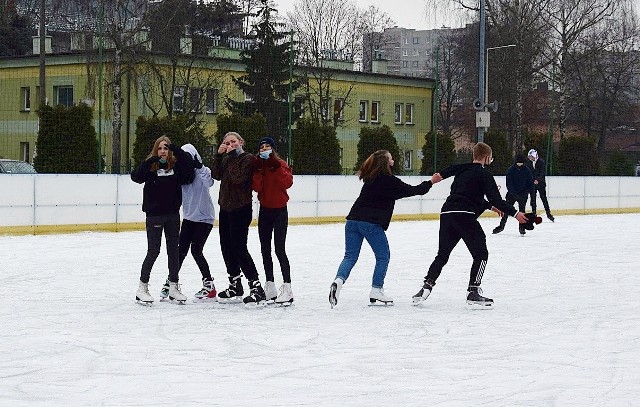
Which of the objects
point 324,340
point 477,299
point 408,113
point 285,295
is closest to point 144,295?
point 285,295


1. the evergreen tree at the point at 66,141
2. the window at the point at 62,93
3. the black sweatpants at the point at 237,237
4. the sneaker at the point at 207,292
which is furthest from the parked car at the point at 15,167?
the black sweatpants at the point at 237,237

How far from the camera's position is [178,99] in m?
29.8

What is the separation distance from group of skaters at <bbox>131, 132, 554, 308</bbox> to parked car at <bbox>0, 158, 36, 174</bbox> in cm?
980

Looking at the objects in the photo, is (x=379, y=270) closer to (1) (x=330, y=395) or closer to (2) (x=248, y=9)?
(1) (x=330, y=395)

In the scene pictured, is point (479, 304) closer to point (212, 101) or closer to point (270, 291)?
point (270, 291)

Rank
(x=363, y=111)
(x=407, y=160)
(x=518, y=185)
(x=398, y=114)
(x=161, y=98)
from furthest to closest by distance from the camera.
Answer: (x=161, y=98) → (x=363, y=111) → (x=398, y=114) → (x=407, y=160) → (x=518, y=185)

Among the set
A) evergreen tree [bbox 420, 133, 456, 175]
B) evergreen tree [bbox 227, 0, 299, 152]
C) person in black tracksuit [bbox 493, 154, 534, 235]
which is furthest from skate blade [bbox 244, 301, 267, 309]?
evergreen tree [bbox 420, 133, 456, 175]

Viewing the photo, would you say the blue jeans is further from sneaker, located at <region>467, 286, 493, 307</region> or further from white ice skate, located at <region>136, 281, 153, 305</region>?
white ice skate, located at <region>136, 281, 153, 305</region>

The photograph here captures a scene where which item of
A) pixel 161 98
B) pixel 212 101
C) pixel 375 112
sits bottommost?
pixel 375 112

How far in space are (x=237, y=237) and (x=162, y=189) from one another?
74 centimetres

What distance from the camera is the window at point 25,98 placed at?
21.9 m

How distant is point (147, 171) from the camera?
10.1 metres

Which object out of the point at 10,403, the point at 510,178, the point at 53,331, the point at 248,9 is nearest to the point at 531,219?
the point at 53,331

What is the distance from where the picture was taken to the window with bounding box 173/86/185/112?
29.4m
